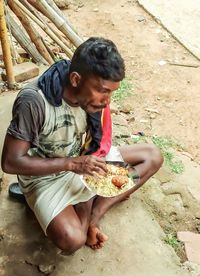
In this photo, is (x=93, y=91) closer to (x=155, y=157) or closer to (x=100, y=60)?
(x=100, y=60)

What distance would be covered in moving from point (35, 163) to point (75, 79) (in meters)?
0.54

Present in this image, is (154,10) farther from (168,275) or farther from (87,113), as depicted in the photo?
(168,275)

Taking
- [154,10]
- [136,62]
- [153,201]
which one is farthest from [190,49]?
[153,201]

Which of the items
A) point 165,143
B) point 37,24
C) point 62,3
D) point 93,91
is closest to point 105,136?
point 93,91

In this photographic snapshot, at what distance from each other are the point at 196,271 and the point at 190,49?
438 cm

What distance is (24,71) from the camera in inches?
161

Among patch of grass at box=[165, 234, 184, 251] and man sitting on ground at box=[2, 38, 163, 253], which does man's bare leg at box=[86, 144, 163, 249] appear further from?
patch of grass at box=[165, 234, 184, 251]

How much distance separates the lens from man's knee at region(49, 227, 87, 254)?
6.77 ft

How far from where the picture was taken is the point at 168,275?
2260 mm

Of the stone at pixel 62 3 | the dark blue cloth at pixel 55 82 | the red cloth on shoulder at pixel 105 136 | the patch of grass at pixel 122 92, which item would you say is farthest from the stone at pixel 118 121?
the stone at pixel 62 3

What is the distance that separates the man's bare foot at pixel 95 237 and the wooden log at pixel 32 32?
2.91m

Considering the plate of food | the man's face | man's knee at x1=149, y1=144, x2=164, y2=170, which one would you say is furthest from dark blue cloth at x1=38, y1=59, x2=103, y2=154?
man's knee at x1=149, y1=144, x2=164, y2=170

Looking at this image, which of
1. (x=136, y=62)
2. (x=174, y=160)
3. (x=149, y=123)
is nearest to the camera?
(x=174, y=160)

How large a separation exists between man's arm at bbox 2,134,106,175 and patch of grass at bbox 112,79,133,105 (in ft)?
8.95
